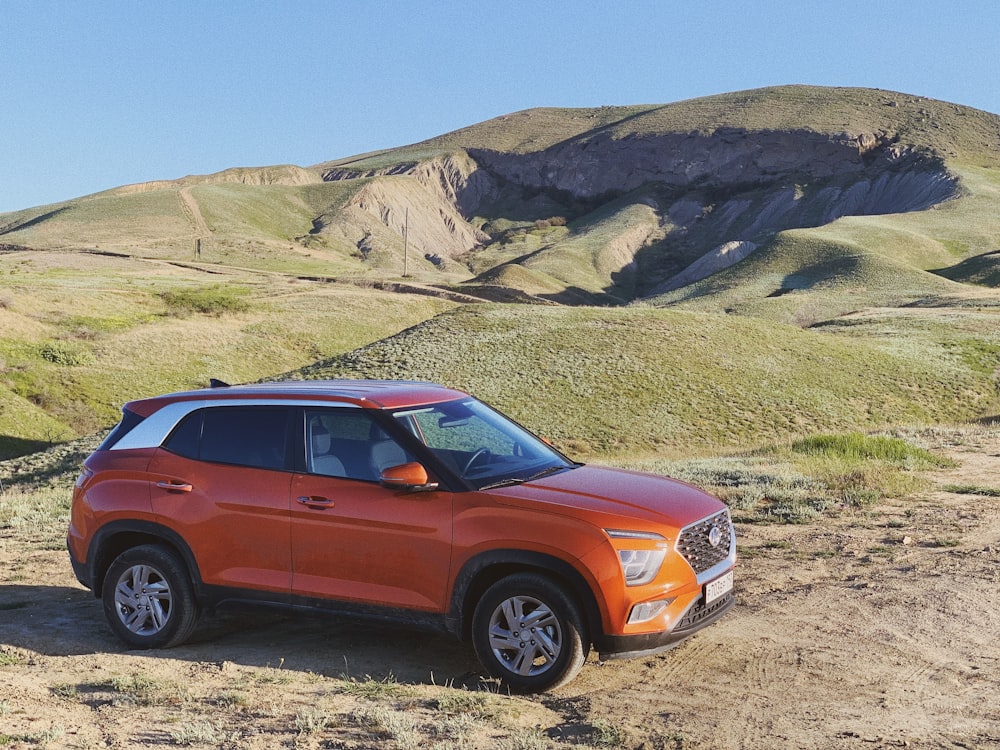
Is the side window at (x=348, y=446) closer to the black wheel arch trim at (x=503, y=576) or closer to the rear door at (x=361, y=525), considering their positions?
the rear door at (x=361, y=525)

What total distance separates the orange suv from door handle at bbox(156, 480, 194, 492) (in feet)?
0.04

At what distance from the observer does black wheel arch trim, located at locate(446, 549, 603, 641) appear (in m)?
5.93

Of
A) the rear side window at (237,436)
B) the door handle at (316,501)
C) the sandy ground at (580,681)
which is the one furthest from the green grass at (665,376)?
the door handle at (316,501)

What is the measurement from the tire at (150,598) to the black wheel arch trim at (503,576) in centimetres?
227

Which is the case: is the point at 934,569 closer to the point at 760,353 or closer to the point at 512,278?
the point at 760,353

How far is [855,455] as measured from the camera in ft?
55.9

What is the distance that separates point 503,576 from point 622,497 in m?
0.94

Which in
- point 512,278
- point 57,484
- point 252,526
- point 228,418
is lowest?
point 57,484

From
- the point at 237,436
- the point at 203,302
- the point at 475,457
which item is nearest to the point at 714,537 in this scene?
the point at 475,457

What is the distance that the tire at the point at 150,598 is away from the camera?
23.6ft

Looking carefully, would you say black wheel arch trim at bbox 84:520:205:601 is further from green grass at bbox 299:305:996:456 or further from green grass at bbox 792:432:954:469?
green grass at bbox 299:305:996:456

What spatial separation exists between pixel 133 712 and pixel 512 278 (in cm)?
11486

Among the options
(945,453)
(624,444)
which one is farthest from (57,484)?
(945,453)

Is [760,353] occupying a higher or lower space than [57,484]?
higher
